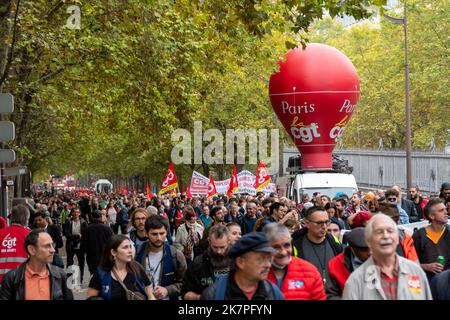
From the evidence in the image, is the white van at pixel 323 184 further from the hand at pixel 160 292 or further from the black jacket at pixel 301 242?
the hand at pixel 160 292

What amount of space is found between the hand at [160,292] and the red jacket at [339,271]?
1863 mm

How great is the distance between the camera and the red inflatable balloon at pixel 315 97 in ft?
112

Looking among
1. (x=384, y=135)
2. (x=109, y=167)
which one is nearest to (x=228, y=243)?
(x=384, y=135)

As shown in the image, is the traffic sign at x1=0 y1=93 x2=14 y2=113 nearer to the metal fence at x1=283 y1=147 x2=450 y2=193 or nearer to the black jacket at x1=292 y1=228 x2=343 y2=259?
the black jacket at x1=292 y1=228 x2=343 y2=259

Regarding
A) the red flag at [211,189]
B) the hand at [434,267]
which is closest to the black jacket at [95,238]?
the hand at [434,267]

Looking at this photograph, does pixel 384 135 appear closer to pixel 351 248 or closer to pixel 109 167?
pixel 109 167

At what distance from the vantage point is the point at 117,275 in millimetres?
8164

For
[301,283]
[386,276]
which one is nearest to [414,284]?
[386,276]

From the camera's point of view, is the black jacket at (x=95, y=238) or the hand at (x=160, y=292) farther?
the black jacket at (x=95, y=238)

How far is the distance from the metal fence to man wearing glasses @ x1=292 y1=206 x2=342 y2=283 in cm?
2909

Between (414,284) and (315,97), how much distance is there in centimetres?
2816

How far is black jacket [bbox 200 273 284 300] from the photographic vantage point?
20.2 ft

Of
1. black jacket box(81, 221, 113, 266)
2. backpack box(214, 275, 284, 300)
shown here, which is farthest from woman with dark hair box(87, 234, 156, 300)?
black jacket box(81, 221, 113, 266)
